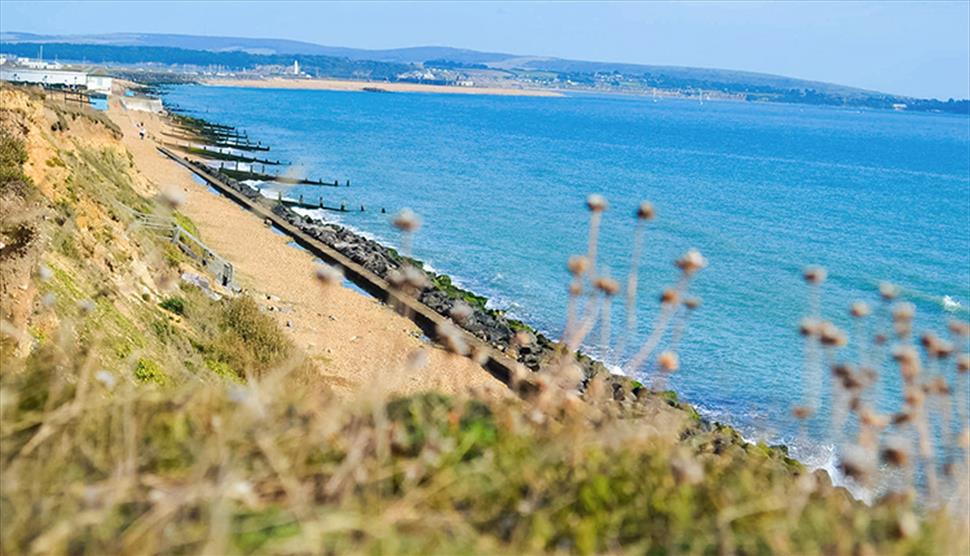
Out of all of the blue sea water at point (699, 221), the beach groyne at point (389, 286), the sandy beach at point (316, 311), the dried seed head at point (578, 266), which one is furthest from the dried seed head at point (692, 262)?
the beach groyne at point (389, 286)

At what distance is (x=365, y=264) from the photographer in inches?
1425

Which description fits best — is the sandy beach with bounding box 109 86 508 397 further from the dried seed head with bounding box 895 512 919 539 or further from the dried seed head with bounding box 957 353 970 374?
the dried seed head with bounding box 895 512 919 539

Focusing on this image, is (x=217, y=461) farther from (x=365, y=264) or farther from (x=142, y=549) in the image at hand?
(x=365, y=264)

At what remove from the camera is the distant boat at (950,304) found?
37.7 metres

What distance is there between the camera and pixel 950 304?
126 ft

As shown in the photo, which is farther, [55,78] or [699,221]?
[55,78]

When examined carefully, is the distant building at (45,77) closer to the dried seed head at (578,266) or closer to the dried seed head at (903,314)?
the dried seed head at (578,266)

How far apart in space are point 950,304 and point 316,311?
22.0m

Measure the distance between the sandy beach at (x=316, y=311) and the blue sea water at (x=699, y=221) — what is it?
4.35m

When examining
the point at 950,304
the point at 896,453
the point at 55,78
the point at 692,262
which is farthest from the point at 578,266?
the point at 55,78

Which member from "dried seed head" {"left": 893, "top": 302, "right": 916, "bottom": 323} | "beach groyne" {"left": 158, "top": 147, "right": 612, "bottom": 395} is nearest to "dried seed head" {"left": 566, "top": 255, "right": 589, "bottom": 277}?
"dried seed head" {"left": 893, "top": 302, "right": 916, "bottom": 323}

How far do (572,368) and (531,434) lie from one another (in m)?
0.33

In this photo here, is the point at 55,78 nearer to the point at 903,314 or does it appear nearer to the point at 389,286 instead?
the point at 389,286

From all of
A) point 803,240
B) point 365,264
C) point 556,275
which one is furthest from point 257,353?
point 803,240
